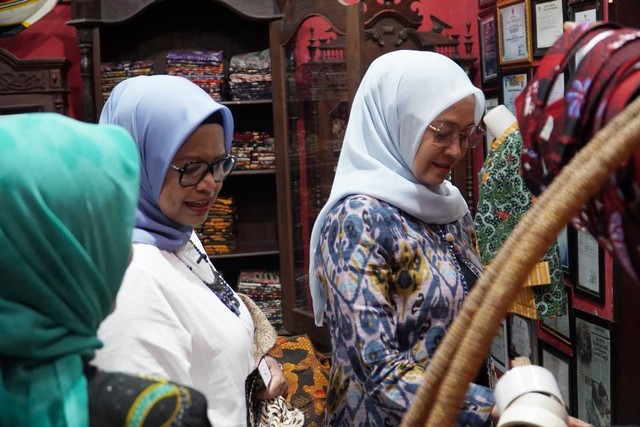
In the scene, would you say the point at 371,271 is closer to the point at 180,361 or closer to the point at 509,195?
the point at 180,361

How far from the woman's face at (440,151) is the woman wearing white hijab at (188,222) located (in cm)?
40

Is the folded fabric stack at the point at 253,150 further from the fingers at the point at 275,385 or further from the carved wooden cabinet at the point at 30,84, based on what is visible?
the fingers at the point at 275,385

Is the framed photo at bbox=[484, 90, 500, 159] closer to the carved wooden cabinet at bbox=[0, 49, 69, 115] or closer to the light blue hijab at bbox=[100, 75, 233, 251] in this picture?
the carved wooden cabinet at bbox=[0, 49, 69, 115]

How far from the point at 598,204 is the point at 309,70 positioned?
275 cm

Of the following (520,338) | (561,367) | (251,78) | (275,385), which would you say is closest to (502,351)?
(520,338)

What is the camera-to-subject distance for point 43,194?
29.8 inches

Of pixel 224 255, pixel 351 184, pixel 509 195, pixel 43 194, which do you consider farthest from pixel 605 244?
pixel 224 255

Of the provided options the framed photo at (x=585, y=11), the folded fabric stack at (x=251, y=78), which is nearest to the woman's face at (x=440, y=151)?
the framed photo at (x=585, y=11)

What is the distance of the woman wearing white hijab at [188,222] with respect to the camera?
1348 millimetres

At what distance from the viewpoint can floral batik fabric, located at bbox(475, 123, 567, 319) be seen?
8.86 ft

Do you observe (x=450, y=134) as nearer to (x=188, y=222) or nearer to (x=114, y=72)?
(x=188, y=222)

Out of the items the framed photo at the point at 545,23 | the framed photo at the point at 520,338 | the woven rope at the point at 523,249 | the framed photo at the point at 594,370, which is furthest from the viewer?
the framed photo at the point at 520,338

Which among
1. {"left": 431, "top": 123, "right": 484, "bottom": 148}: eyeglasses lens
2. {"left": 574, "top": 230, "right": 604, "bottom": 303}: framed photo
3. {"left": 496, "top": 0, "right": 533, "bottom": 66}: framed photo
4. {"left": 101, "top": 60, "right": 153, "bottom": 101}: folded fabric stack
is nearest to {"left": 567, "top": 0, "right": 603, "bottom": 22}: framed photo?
{"left": 496, "top": 0, "right": 533, "bottom": 66}: framed photo

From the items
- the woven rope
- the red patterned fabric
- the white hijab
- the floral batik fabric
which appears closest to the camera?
the woven rope
